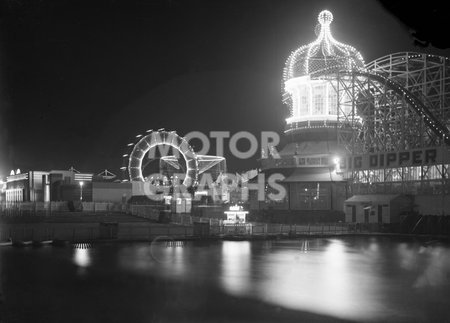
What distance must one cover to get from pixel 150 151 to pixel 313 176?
2544cm

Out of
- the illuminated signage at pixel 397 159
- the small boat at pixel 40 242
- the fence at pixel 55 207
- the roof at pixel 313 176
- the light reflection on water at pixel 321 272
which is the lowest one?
the light reflection on water at pixel 321 272

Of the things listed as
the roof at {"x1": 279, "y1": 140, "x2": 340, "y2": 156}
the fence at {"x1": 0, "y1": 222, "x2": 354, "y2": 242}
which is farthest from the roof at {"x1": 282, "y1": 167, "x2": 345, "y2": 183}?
the fence at {"x1": 0, "y1": 222, "x2": 354, "y2": 242}

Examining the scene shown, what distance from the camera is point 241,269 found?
21.9 meters

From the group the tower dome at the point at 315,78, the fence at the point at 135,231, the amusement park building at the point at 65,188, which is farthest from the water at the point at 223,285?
the amusement park building at the point at 65,188

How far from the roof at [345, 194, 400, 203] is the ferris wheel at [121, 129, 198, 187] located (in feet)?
95.5

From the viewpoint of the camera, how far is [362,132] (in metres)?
62.5

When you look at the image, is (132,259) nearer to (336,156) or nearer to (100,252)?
(100,252)

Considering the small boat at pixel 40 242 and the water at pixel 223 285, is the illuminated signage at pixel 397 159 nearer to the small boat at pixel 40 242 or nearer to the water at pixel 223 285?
the water at pixel 223 285

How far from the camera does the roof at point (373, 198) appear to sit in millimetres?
48022

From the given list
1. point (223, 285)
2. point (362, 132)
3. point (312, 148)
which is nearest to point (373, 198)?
point (362, 132)

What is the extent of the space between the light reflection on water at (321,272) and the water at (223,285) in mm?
31

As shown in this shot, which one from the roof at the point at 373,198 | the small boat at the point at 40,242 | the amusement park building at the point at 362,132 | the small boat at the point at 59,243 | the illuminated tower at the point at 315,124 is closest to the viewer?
the small boat at the point at 40,242

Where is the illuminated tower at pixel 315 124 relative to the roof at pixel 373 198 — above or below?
above

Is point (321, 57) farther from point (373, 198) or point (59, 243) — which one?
point (59, 243)
